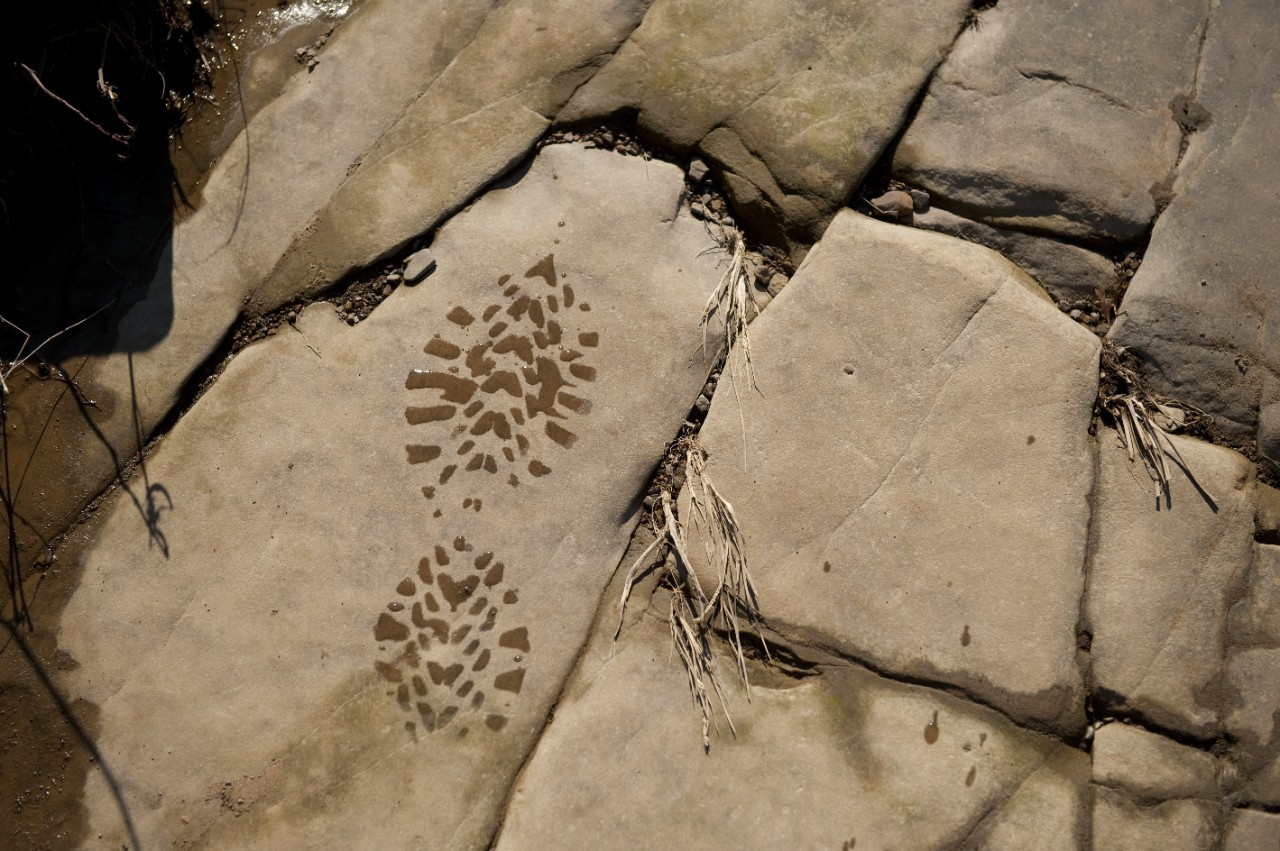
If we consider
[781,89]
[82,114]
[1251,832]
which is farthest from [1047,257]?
[82,114]

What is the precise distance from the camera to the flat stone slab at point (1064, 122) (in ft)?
8.43

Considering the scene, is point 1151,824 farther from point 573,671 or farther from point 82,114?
point 82,114

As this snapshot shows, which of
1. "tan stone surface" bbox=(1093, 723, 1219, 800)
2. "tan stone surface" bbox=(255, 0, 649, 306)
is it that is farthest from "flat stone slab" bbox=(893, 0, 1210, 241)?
"tan stone surface" bbox=(1093, 723, 1219, 800)

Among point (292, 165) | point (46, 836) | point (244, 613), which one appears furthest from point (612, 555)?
point (46, 836)

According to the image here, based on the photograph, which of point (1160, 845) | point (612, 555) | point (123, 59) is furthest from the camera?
point (123, 59)

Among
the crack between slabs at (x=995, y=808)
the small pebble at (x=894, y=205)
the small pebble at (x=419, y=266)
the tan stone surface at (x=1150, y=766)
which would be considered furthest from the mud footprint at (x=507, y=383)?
the tan stone surface at (x=1150, y=766)

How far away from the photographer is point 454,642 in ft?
8.02

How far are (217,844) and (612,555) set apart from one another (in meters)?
1.38

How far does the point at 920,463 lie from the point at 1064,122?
1.16 m

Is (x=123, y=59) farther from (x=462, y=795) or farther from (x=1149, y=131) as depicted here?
(x=1149, y=131)

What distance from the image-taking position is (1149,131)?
8.46 ft

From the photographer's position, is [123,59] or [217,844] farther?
[123,59]

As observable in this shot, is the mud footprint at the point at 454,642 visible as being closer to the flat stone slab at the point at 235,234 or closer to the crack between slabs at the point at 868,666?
the crack between slabs at the point at 868,666

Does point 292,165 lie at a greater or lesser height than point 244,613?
greater
